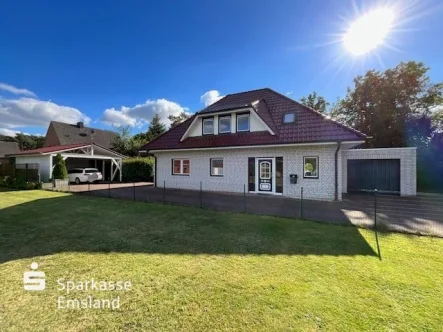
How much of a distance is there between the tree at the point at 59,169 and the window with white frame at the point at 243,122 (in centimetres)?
1576

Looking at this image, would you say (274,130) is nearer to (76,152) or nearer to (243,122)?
(243,122)

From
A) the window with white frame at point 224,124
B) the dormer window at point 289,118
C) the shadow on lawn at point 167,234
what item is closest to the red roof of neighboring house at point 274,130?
the dormer window at point 289,118

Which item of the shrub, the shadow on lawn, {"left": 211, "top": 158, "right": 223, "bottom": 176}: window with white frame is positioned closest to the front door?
{"left": 211, "top": 158, "right": 223, "bottom": 176}: window with white frame

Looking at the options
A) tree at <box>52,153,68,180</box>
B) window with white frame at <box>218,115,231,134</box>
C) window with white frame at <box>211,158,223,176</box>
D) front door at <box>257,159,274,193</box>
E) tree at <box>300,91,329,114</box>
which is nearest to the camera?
front door at <box>257,159,274,193</box>

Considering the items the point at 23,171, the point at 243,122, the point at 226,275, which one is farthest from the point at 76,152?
the point at 226,275

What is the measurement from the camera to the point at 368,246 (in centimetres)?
547

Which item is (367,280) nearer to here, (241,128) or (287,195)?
(287,195)

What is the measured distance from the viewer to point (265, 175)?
13.6 metres

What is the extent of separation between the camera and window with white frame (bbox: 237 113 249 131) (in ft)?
48.1

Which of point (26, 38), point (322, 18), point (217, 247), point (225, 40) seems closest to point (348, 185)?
point (322, 18)

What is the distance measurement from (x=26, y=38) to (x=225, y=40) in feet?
37.8

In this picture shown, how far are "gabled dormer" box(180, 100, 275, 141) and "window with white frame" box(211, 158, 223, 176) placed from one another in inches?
75.9

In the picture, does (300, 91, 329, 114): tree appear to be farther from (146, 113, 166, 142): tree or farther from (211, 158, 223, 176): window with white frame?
(146, 113, 166, 142): tree

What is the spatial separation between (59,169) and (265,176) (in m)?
17.5
